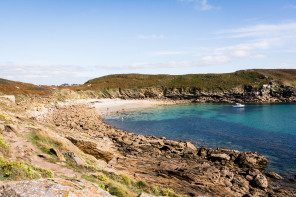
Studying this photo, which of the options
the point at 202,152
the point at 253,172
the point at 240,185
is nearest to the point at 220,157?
the point at 202,152

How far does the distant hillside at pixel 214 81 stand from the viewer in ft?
277

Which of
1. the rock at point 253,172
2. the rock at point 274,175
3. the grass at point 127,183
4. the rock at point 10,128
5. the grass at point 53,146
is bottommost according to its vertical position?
the rock at point 274,175

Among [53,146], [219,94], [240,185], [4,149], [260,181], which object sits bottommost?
[240,185]

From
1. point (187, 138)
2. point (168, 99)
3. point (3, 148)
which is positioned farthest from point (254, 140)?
point (168, 99)

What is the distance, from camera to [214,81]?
9044 centimetres

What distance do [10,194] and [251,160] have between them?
66.5 feet

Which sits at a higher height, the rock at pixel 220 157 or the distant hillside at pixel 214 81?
the distant hillside at pixel 214 81

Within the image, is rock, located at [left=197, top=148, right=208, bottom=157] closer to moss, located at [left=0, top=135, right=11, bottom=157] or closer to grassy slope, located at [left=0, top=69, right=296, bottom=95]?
moss, located at [left=0, top=135, right=11, bottom=157]

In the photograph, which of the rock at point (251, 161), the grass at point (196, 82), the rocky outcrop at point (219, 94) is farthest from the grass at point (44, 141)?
the grass at point (196, 82)

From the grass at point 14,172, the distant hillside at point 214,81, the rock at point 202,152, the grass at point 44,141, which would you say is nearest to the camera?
the grass at point 14,172


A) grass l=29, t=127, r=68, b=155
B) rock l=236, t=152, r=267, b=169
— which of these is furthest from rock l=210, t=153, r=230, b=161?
grass l=29, t=127, r=68, b=155

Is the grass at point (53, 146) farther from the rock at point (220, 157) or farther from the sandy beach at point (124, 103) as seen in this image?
the sandy beach at point (124, 103)

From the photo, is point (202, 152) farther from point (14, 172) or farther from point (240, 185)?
point (14, 172)

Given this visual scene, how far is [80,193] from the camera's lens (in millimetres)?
5543
